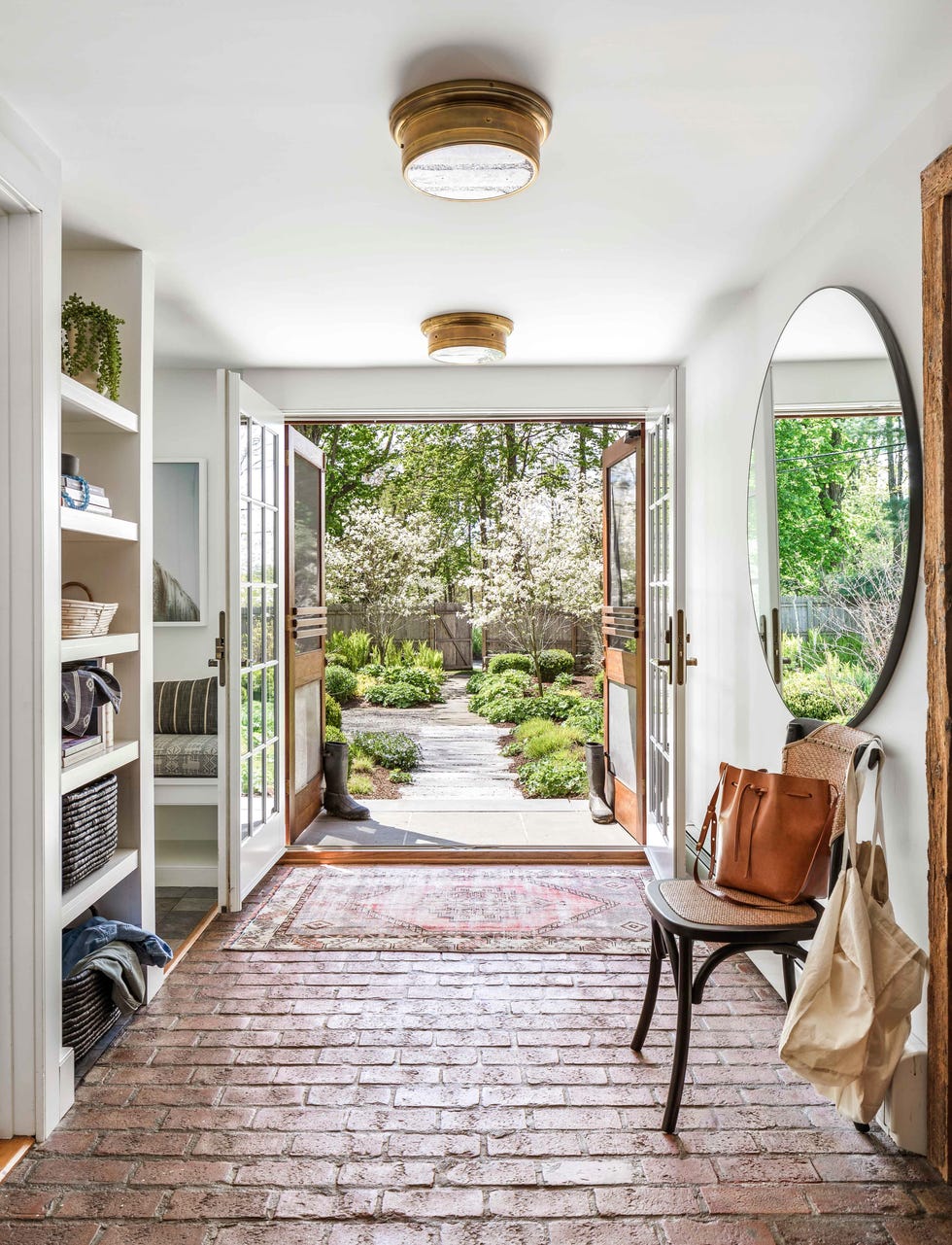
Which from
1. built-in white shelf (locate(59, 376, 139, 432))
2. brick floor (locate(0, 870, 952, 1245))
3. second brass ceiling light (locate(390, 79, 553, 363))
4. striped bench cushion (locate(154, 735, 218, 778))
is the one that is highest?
second brass ceiling light (locate(390, 79, 553, 363))

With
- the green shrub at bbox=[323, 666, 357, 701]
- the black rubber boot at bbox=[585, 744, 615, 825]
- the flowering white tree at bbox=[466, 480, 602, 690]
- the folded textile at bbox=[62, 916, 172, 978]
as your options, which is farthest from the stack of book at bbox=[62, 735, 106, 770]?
the flowering white tree at bbox=[466, 480, 602, 690]

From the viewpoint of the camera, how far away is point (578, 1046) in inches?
101

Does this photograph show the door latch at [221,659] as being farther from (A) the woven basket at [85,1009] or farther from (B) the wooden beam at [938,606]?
(B) the wooden beam at [938,606]

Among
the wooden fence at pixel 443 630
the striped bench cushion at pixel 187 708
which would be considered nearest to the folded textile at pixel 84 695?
the striped bench cushion at pixel 187 708

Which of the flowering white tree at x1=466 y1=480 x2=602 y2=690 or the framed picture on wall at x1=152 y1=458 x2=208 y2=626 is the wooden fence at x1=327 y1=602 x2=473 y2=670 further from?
the framed picture on wall at x1=152 y1=458 x2=208 y2=626

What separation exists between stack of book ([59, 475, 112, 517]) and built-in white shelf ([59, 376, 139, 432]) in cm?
20

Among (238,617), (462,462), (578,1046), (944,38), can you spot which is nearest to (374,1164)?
(578,1046)

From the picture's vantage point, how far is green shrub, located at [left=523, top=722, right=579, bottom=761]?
7.66 m

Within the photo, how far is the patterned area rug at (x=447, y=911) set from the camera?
3340mm

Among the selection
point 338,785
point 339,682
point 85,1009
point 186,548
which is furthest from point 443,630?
point 85,1009

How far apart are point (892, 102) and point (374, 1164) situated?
8.93 ft

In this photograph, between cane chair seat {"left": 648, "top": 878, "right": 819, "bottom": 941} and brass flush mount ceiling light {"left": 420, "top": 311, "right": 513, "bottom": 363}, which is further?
brass flush mount ceiling light {"left": 420, "top": 311, "right": 513, "bottom": 363}

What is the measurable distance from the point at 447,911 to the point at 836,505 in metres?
2.27

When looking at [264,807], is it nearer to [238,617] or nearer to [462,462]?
[238,617]
